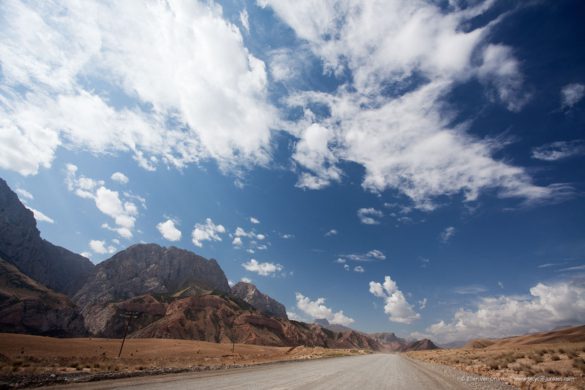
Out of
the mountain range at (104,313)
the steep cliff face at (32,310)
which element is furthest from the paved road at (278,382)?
the steep cliff face at (32,310)

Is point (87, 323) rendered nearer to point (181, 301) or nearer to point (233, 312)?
point (181, 301)

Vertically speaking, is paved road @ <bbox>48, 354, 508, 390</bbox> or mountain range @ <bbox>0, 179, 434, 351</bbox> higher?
mountain range @ <bbox>0, 179, 434, 351</bbox>

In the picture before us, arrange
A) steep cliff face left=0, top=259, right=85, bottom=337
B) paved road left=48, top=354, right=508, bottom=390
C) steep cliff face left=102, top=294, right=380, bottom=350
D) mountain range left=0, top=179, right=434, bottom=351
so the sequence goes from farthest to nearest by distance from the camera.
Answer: steep cliff face left=102, top=294, right=380, bottom=350 < mountain range left=0, top=179, right=434, bottom=351 < steep cliff face left=0, top=259, right=85, bottom=337 < paved road left=48, top=354, right=508, bottom=390

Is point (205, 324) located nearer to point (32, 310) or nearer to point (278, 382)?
point (32, 310)

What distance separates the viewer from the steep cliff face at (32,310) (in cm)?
11594

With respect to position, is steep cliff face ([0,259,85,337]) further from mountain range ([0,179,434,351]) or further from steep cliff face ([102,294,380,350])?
steep cliff face ([102,294,380,350])

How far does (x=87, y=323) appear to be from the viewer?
170625 mm

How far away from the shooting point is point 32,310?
123688mm

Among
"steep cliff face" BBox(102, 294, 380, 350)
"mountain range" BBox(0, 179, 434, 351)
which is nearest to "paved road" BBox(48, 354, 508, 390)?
"mountain range" BBox(0, 179, 434, 351)

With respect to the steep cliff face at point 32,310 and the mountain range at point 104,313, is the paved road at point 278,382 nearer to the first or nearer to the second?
the mountain range at point 104,313

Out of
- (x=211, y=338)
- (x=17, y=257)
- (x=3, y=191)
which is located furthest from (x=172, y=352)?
(x=3, y=191)

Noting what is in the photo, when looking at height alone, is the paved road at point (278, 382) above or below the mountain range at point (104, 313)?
below

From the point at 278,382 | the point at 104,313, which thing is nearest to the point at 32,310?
the point at 104,313

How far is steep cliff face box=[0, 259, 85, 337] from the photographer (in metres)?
116
